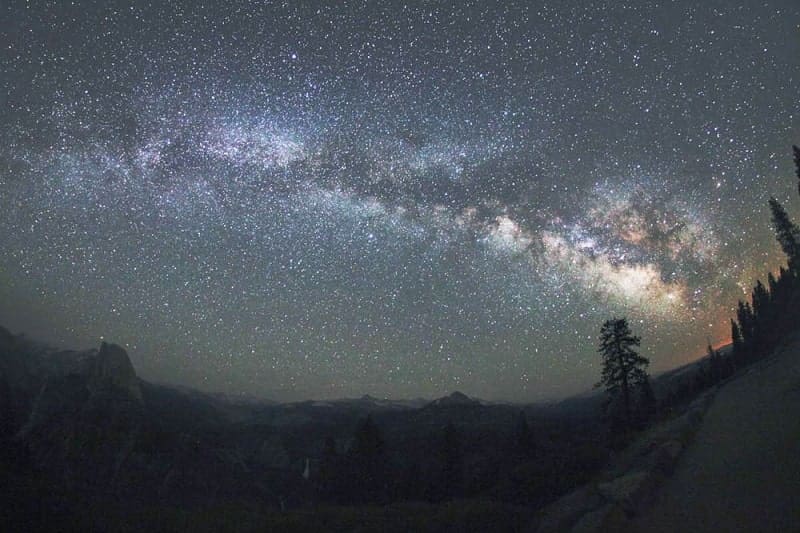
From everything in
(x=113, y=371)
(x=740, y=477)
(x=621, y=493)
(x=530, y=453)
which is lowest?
(x=530, y=453)

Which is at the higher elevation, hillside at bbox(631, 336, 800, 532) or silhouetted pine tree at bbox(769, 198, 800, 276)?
silhouetted pine tree at bbox(769, 198, 800, 276)

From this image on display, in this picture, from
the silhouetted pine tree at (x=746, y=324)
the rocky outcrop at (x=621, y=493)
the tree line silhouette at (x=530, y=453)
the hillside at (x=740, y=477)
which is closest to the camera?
the hillside at (x=740, y=477)

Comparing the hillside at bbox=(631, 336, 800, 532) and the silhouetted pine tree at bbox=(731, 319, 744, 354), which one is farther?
the silhouetted pine tree at bbox=(731, 319, 744, 354)

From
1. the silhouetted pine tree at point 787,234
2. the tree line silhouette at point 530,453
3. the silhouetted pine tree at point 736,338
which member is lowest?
the tree line silhouette at point 530,453

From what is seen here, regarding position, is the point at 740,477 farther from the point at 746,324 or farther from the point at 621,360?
the point at 746,324

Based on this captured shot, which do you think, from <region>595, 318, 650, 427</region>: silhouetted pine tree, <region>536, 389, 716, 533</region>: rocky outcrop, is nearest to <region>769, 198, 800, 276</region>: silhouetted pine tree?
<region>595, 318, 650, 427</region>: silhouetted pine tree

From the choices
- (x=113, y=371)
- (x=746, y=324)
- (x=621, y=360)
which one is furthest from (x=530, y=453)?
(x=113, y=371)

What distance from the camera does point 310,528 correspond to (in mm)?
19328

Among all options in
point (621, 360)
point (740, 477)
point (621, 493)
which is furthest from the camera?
point (621, 360)

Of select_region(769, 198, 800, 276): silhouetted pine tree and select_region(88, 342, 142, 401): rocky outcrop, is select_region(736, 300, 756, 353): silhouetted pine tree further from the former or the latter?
select_region(88, 342, 142, 401): rocky outcrop

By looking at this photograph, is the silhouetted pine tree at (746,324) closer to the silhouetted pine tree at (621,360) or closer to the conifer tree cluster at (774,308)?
the conifer tree cluster at (774,308)

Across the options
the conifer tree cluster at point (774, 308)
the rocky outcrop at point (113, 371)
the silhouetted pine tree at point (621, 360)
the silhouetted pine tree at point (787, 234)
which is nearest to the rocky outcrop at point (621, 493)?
the silhouetted pine tree at point (621, 360)

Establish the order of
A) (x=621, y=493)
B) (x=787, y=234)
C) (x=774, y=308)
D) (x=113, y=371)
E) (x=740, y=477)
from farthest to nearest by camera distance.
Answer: (x=113, y=371), (x=774, y=308), (x=787, y=234), (x=621, y=493), (x=740, y=477)

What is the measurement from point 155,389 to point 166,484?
133891 millimetres
